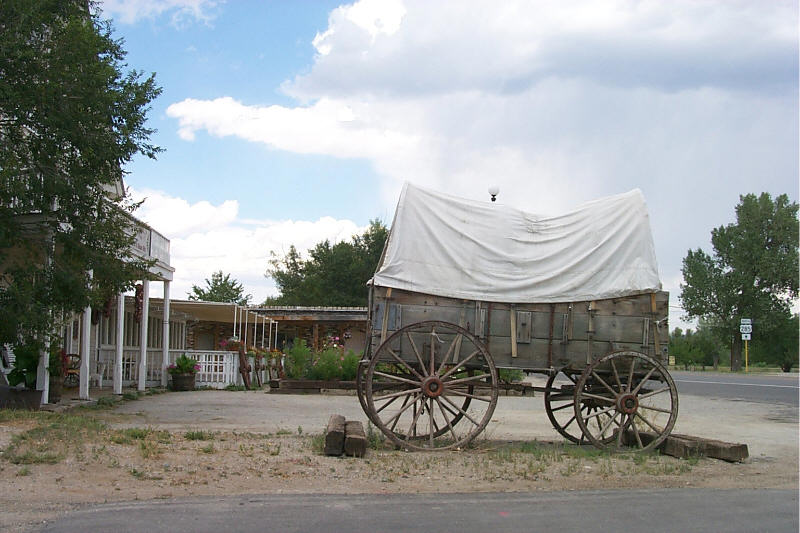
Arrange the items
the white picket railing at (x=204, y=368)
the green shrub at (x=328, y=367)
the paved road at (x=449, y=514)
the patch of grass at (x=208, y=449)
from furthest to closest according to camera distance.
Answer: the white picket railing at (x=204, y=368) → the green shrub at (x=328, y=367) → the patch of grass at (x=208, y=449) → the paved road at (x=449, y=514)

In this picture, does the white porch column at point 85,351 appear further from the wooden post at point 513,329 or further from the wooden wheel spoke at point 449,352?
the wooden post at point 513,329

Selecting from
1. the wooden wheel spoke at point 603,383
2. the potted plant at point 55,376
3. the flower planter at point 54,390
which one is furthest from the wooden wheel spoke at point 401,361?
the flower planter at point 54,390

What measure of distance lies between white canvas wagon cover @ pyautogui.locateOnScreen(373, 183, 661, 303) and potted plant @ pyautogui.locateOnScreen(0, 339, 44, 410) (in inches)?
249

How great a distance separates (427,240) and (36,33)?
7211 millimetres

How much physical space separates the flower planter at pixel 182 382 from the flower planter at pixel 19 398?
899 centimetres

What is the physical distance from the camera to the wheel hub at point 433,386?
30.1 feet

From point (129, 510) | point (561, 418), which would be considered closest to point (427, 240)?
point (129, 510)

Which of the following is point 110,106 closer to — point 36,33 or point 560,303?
point 36,33

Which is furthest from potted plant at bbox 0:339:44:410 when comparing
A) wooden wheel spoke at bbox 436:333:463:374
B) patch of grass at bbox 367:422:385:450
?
wooden wheel spoke at bbox 436:333:463:374

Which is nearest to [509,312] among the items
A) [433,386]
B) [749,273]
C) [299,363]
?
[433,386]

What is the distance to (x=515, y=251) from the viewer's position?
991 centimetres

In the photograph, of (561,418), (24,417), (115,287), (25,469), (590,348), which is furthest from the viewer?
(561,418)

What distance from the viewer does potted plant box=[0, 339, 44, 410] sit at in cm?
1274

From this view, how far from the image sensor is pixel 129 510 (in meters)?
5.79
